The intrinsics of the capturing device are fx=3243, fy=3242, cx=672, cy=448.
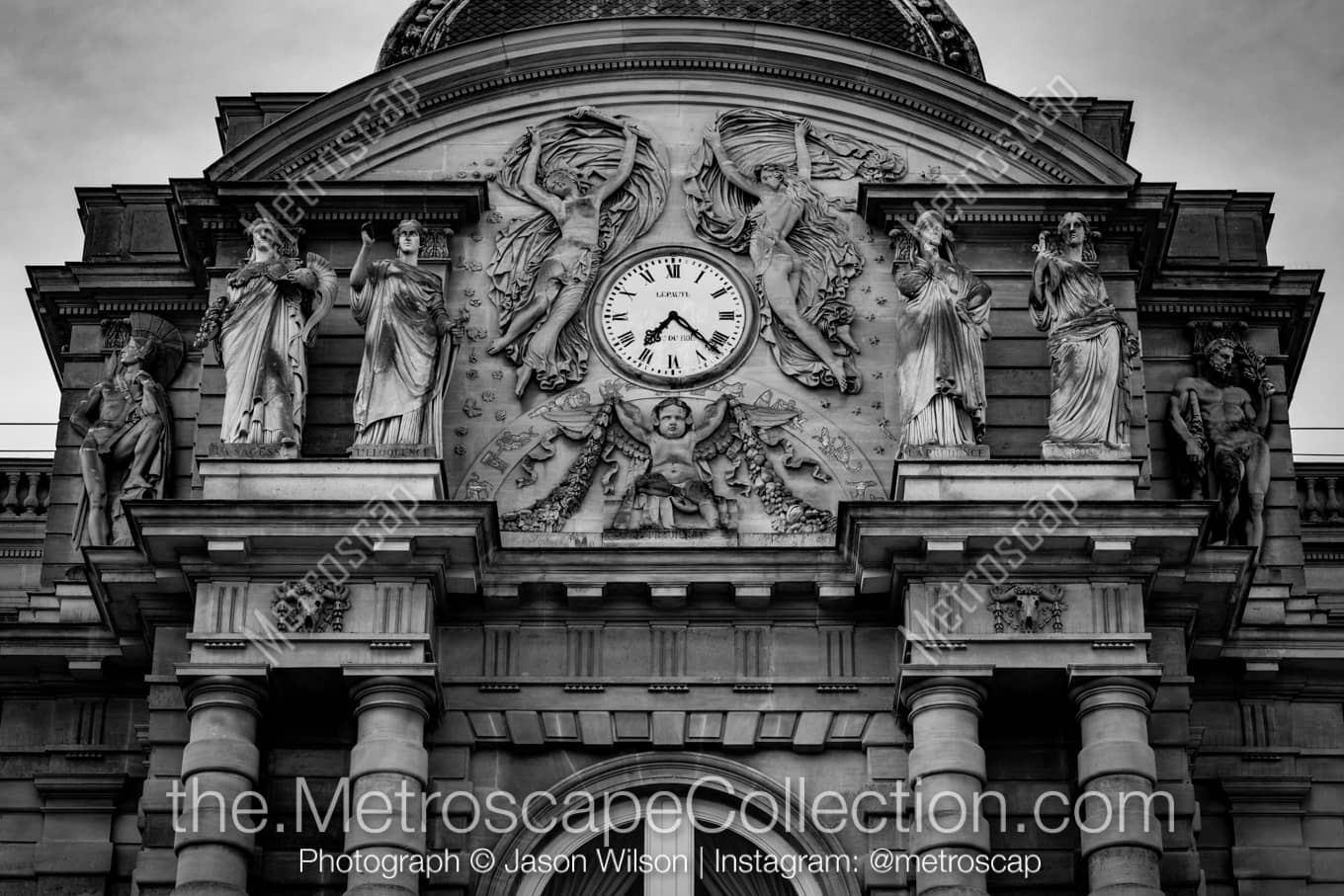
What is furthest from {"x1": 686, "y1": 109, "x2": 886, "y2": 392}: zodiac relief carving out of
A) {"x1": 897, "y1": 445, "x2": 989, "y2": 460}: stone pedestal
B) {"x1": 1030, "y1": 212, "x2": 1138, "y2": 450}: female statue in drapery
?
{"x1": 1030, "y1": 212, "x2": 1138, "y2": 450}: female statue in drapery

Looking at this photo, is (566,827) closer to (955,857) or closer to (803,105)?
(955,857)

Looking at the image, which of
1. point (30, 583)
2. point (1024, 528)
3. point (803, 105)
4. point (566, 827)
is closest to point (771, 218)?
point (803, 105)

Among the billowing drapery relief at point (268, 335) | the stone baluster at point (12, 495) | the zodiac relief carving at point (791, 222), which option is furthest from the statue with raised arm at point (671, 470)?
the stone baluster at point (12, 495)

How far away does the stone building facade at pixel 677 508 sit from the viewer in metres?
29.2

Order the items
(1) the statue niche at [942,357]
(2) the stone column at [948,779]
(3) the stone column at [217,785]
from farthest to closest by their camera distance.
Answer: (1) the statue niche at [942,357] → (2) the stone column at [948,779] → (3) the stone column at [217,785]

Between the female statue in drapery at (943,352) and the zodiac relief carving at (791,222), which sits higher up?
the zodiac relief carving at (791,222)

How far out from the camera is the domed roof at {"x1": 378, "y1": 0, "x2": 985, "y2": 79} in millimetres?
35844

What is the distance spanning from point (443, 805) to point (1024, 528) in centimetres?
584

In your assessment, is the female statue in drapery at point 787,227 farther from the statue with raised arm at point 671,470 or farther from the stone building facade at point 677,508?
the statue with raised arm at point 671,470

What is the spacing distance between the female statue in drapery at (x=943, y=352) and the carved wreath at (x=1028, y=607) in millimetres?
1723

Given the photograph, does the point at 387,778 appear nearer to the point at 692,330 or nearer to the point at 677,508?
the point at 677,508

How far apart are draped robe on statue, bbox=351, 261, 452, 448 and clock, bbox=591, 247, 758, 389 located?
5.71ft

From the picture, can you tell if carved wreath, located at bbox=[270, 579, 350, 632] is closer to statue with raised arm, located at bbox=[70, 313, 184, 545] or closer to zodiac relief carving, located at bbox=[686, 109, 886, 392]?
statue with raised arm, located at bbox=[70, 313, 184, 545]

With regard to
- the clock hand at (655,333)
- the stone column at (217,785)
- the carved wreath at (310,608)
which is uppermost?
the clock hand at (655,333)
